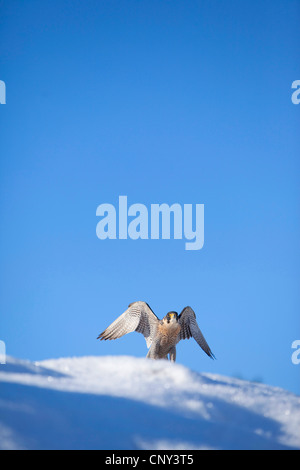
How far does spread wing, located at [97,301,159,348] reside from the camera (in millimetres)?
6953

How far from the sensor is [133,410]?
1915 mm

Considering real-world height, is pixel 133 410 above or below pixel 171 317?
below

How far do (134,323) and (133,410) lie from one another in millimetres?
5171

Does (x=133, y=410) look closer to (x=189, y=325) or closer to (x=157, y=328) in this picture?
→ (x=157, y=328)

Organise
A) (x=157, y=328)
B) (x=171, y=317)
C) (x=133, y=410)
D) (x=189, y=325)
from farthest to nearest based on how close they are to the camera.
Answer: (x=189, y=325)
(x=157, y=328)
(x=171, y=317)
(x=133, y=410)

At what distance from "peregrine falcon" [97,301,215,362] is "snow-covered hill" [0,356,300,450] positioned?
160 inches

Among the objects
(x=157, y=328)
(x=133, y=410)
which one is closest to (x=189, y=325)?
(x=157, y=328)

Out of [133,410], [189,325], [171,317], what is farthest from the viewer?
[189,325]

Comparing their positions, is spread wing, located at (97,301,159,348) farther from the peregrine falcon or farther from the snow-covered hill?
the snow-covered hill

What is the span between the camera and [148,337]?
272 inches

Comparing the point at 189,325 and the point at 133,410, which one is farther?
the point at 189,325

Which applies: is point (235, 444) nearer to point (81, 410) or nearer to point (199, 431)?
point (199, 431)
